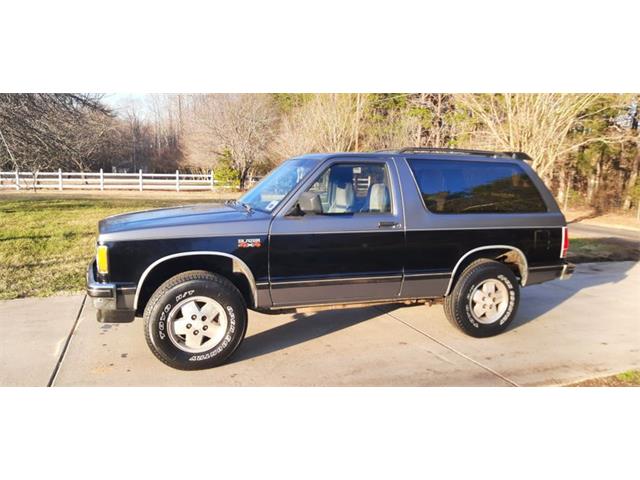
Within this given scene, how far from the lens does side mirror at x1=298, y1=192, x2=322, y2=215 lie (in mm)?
4160

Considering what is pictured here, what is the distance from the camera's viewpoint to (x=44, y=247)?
906 cm

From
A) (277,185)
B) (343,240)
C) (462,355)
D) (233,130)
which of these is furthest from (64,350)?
(233,130)

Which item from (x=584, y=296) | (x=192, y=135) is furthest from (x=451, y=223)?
(x=192, y=135)

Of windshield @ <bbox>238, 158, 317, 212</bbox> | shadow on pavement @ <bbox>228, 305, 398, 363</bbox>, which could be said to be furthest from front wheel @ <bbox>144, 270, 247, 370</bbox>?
windshield @ <bbox>238, 158, 317, 212</bbox>

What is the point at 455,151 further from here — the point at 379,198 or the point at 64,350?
the point at 64,350

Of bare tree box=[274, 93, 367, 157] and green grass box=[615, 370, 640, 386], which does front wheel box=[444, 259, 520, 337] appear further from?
bare tree box=[274, 93, 367, 157]

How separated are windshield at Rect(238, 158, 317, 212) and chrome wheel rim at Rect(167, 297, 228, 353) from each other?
1047mm

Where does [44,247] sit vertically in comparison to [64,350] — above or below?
above

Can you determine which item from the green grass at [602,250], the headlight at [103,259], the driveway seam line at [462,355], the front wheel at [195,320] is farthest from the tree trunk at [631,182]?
the headlight at [103,259]

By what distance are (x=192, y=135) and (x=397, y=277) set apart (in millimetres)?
20087

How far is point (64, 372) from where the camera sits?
399cm

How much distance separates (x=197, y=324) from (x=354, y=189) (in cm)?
196

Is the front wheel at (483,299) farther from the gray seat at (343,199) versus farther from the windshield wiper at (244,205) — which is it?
the windshield wiper at (244,205)

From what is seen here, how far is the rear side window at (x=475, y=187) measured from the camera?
15.7 feet
